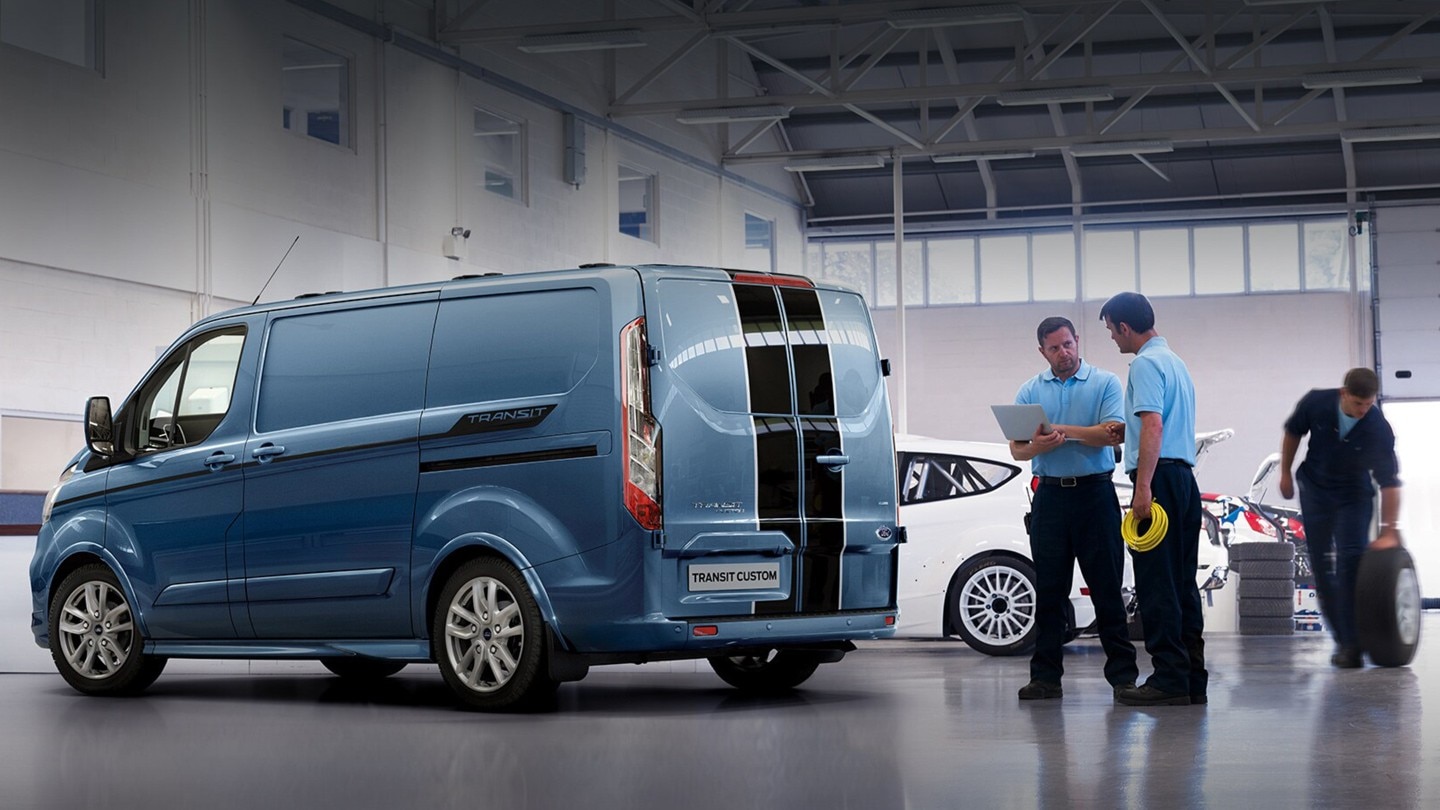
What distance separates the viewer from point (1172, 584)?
8.09 meters

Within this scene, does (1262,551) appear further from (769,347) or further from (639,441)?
(639,441)

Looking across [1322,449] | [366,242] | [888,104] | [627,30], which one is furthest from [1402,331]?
[1322,449]

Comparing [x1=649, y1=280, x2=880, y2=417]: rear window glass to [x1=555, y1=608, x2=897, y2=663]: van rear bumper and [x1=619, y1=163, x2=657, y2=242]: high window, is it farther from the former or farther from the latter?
[x1=619, y1=163, x2=657, y2=242]: high window

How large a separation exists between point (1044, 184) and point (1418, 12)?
26.2 feet

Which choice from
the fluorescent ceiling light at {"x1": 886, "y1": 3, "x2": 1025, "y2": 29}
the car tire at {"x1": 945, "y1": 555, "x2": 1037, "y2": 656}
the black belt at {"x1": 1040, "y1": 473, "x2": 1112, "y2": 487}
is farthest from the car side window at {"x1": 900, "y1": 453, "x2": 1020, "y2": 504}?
the fluorescent ceiling light at {"x1": 886, "y1": 3, "x2": 1025, "y2": 29}

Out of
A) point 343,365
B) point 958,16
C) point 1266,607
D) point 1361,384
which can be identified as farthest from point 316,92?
point 1361,384

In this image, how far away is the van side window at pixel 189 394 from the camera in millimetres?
9172

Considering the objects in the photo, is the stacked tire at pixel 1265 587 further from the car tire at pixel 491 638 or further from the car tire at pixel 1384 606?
the car tire at pixel 491 638

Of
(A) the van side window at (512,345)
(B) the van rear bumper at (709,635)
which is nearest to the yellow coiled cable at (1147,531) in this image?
(B) the van rear bumper at (709,635)

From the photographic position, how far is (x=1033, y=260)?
34594 mm

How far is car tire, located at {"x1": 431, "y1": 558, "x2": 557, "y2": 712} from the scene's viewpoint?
7.71 meters

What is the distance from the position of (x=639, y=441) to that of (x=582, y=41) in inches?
551

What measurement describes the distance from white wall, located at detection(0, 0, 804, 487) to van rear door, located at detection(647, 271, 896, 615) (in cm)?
925

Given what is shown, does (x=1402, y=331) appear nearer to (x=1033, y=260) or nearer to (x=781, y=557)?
(x=1033, y=260)
